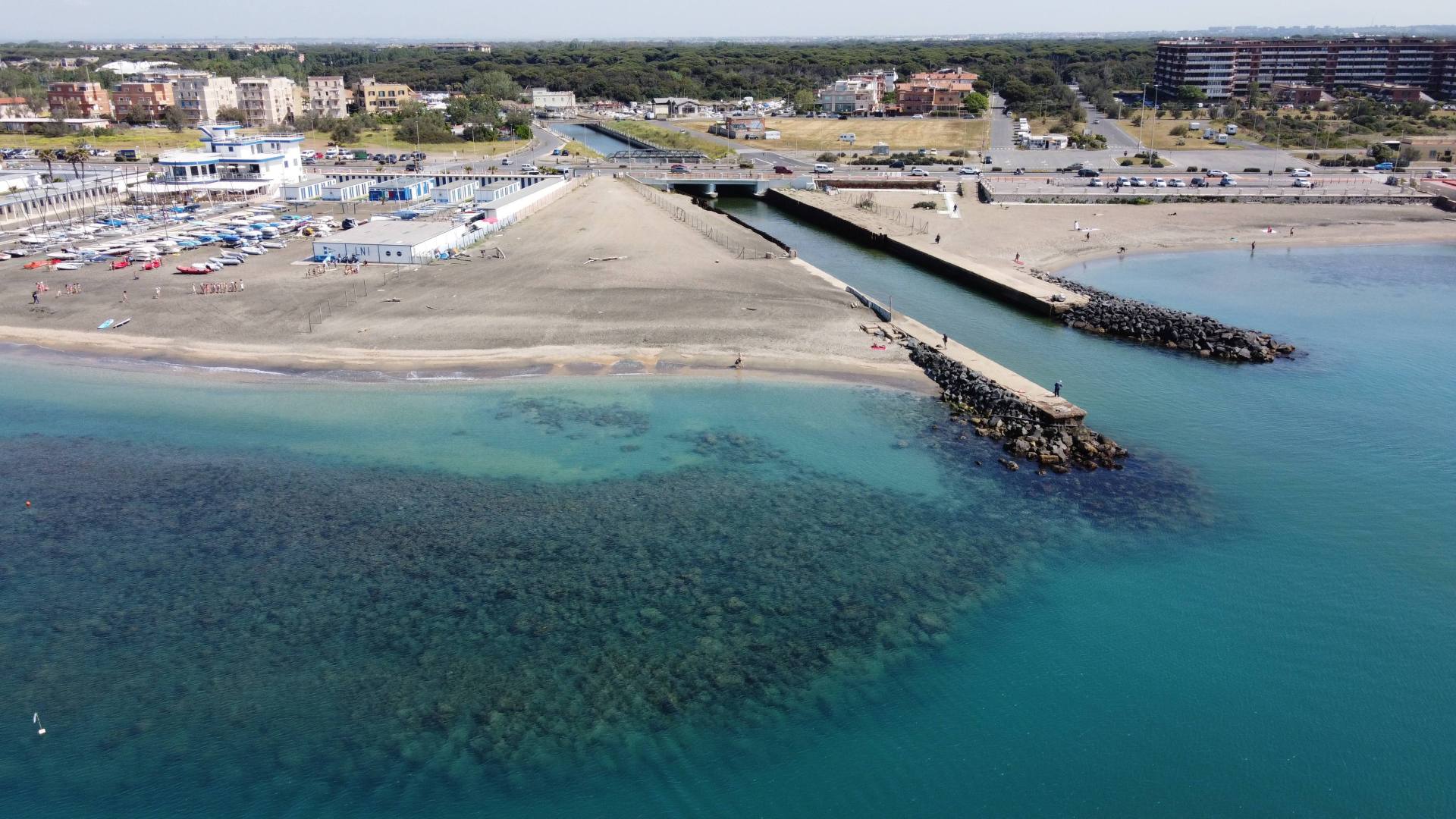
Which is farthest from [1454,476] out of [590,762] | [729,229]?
[729,229]

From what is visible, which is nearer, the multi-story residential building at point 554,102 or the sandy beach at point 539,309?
the sandy beach at point 539,309

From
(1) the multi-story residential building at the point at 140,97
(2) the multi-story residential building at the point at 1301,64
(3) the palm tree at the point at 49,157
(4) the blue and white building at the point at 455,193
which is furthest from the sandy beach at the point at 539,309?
(2) the multi-story residential building at the point at 1301,64

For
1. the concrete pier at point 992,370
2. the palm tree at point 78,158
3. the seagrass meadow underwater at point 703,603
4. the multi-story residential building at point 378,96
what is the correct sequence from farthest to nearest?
the multi-story residential building at point 378,96 → the palm tree at point 78,158 → the concrete pier at point 992,370 → the seagrass meadow underwater at point 703,603

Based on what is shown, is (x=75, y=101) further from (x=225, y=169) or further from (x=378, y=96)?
(x=225, y=169)

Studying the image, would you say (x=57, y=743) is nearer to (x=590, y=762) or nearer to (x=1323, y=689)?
(x=590, y=762)

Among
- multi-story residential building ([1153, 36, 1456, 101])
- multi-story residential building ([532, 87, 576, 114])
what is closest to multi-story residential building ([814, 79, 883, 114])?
multi-story residential building ([532, 87, 576, 114])

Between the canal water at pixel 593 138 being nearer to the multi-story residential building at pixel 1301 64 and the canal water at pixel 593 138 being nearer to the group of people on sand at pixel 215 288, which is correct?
the group of people on sand at pixel 215 288
